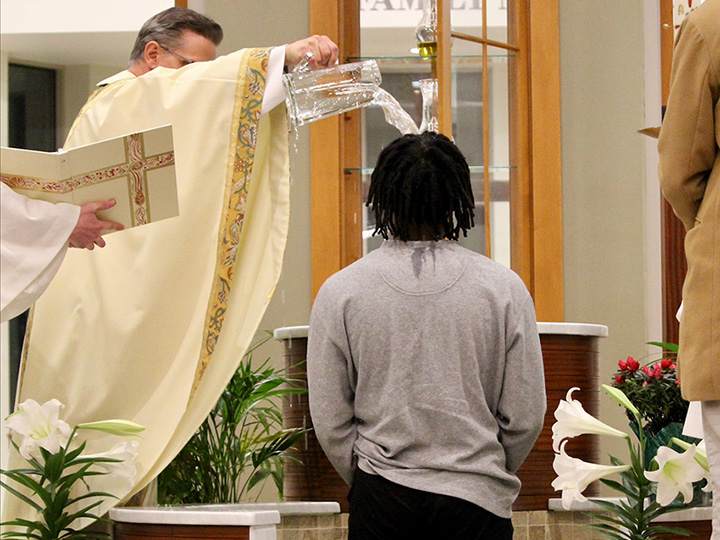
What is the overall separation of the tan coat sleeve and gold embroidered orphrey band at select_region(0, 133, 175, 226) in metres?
1.06

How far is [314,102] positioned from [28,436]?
1107mm

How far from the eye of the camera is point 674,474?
6.86 ft

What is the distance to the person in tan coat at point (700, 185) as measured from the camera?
64.0 inches

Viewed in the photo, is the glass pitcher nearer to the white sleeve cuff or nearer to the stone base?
the white sleeve cuff

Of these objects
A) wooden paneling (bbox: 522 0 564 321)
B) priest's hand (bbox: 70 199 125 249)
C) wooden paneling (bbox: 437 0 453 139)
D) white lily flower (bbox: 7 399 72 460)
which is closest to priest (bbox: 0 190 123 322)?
priest's hand (bbox: 70 199 125 249)

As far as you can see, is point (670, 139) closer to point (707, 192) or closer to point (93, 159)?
point (707, 192)

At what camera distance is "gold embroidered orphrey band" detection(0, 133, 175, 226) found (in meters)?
2.17

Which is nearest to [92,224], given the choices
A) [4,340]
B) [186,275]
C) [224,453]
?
[186,275]

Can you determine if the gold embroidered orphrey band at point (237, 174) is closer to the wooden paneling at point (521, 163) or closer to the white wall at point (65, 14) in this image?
the wooden paneling at point (521, 163)

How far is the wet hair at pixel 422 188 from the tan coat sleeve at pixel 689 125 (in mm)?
360

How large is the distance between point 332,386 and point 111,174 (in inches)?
30.6

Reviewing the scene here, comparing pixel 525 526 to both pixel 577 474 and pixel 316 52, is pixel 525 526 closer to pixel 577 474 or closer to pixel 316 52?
pixel 577 474

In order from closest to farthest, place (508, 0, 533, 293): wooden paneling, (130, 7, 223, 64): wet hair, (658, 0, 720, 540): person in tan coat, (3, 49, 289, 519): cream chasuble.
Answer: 1. (658, 0, 720, 540): person in tan coat
2. (3, 49, 289, 519): cream chasuble
3. (130, 7, 223, 64): wet hair
4. (508, 0, 533, 293): wooden paneling

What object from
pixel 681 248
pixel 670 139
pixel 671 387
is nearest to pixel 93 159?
pixel 670 139
